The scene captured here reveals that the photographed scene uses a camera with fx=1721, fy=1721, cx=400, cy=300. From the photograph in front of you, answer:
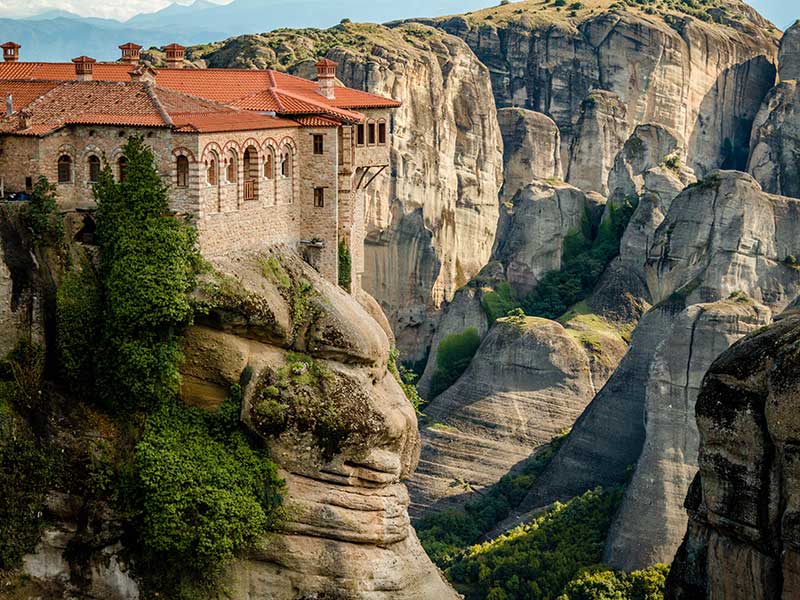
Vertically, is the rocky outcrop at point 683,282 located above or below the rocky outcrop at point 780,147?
below

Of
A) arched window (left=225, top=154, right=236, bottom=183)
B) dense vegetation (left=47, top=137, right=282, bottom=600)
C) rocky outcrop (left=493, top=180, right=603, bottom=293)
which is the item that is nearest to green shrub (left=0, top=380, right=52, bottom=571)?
dense vegetation (left=47, top=137, right=282, bottom=600)

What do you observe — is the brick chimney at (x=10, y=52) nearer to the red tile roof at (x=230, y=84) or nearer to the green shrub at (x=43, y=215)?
the red tile roof at (x=230, y=84)

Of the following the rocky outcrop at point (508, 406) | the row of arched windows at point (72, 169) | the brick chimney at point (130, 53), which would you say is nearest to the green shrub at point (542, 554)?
the rocky outcrop at point (508, 406)

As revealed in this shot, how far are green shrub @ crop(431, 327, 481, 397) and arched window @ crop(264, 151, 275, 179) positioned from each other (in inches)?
1595

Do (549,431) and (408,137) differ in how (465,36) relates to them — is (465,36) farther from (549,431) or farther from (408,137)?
(549,431)

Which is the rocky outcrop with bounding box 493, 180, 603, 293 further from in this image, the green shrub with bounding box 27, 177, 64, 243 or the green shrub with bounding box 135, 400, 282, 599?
the green shrub with bounding box 27, 177, 64, 243

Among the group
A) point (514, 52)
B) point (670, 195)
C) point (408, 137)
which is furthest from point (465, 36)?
point (670, 195)

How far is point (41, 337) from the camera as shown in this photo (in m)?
42.7

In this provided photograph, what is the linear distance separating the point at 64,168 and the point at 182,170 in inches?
124

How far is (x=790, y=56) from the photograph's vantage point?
361 ft

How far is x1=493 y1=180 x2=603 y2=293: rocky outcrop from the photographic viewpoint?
302 ft

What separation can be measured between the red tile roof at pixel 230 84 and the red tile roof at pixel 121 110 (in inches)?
80.4

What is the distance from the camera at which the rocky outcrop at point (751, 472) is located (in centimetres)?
3475

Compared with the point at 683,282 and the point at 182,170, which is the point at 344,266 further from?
the point at 683,282
